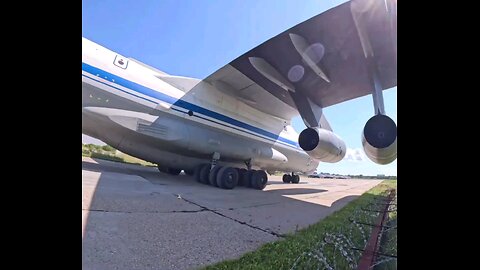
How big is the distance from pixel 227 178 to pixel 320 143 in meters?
1.79

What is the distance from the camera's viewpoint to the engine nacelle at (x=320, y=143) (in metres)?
3.85

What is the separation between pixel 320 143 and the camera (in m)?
3.83

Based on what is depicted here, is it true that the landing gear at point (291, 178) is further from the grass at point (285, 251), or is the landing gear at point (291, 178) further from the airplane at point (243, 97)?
the grass at point (285, 251)

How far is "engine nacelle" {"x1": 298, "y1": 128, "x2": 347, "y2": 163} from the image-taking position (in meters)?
3.85

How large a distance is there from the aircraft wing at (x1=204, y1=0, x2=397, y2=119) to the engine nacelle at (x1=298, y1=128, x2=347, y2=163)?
0.63 m

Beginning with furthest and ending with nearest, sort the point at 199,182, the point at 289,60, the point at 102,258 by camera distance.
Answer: the point at 199,182 → the point at 289,60 → the point at 102,258

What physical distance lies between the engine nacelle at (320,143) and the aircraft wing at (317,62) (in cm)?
63

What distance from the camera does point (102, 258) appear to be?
1353 mm

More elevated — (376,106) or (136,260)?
(376,106)
